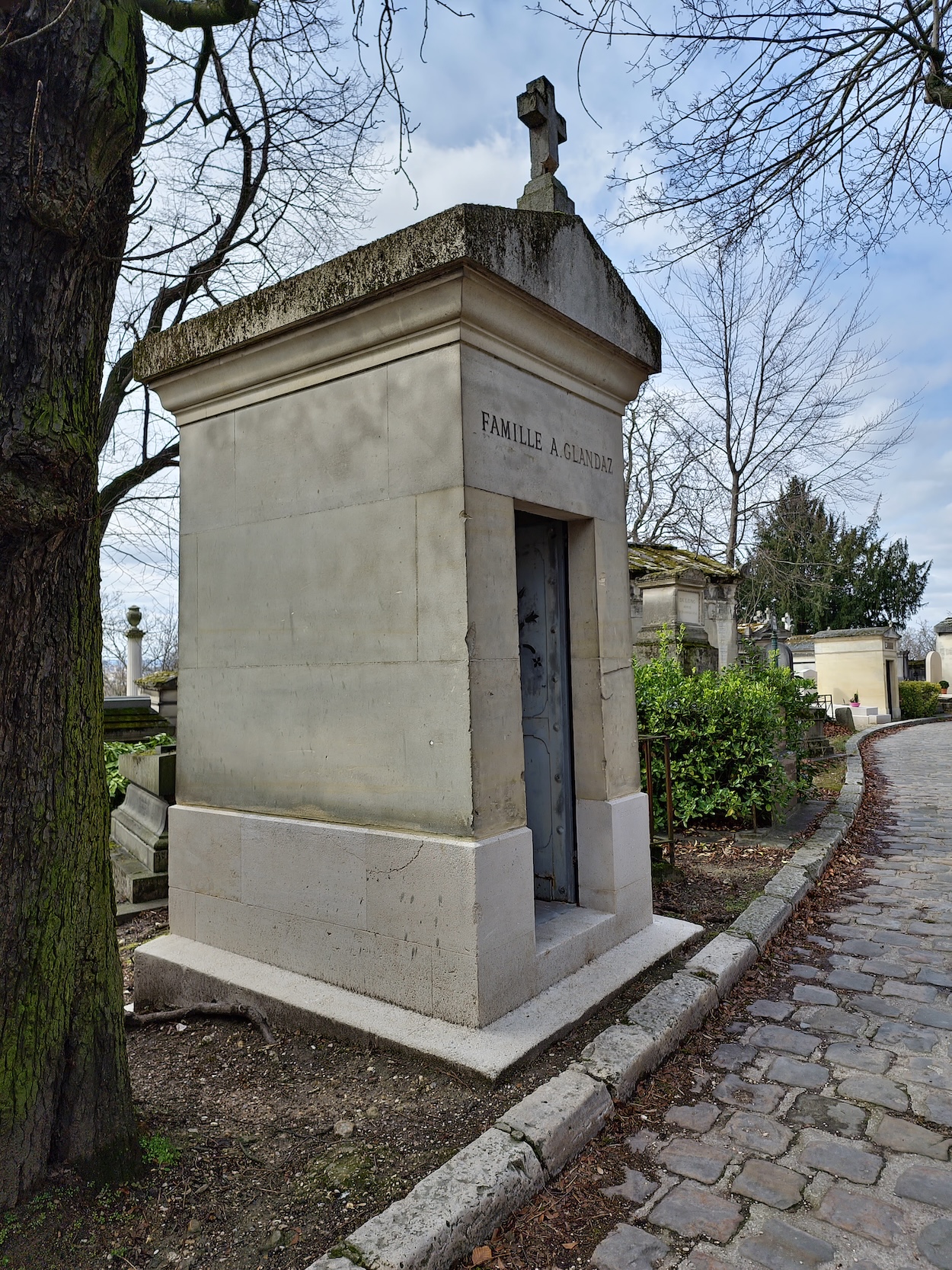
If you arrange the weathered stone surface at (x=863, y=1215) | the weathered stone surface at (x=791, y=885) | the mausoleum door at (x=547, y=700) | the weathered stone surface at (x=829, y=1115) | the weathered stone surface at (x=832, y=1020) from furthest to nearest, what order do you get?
1. the weathered stone surface at (x=791, y=885)
2. the mausoleum door at (x=547, y=700)
3. the weathered stone surface at (x=832, y=1020)
4. the weathered stone surface at (x=829, y=1115)
5. the weathered stone surface at (x=863, y=1215)

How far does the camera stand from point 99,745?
99.5 inches

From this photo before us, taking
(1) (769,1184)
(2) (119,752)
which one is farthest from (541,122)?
(2) (119,752)

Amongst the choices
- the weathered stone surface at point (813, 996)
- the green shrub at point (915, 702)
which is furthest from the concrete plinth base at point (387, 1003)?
the green shrub at point (915, 702)

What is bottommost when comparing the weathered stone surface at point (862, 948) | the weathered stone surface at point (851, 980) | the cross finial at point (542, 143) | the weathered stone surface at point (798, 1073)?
the weathered stone surface at point (862, 948)

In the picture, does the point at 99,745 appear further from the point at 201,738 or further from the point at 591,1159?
the point at 591,1159

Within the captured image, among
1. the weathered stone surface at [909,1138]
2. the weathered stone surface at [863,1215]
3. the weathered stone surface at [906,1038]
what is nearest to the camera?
the weathered stone surface at [863,1215]

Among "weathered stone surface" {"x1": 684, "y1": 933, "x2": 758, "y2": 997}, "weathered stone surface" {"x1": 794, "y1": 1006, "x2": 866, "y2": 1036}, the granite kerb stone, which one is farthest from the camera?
"weathered stone surface" {"x1": 684, "y1": 933, "x2": 758, "y2": 997}

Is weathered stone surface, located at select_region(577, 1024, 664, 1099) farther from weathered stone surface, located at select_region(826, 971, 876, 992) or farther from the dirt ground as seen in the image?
weathered stone surface, located at select_region(826, 971, 876, 992)

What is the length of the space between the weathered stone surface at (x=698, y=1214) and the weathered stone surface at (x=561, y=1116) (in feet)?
1.05

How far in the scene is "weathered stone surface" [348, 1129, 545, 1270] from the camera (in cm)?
200

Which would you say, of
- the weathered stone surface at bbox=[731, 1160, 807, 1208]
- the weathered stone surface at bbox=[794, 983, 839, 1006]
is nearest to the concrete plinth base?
the weathered stone surface at bbox=[794, 983, 839, 1006]

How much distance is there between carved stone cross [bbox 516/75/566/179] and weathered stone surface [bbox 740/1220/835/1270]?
4.74 m

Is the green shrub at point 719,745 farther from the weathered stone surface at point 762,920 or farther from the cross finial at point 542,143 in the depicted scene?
the cross finial at point 542,143

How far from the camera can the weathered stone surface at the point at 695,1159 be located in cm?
254
